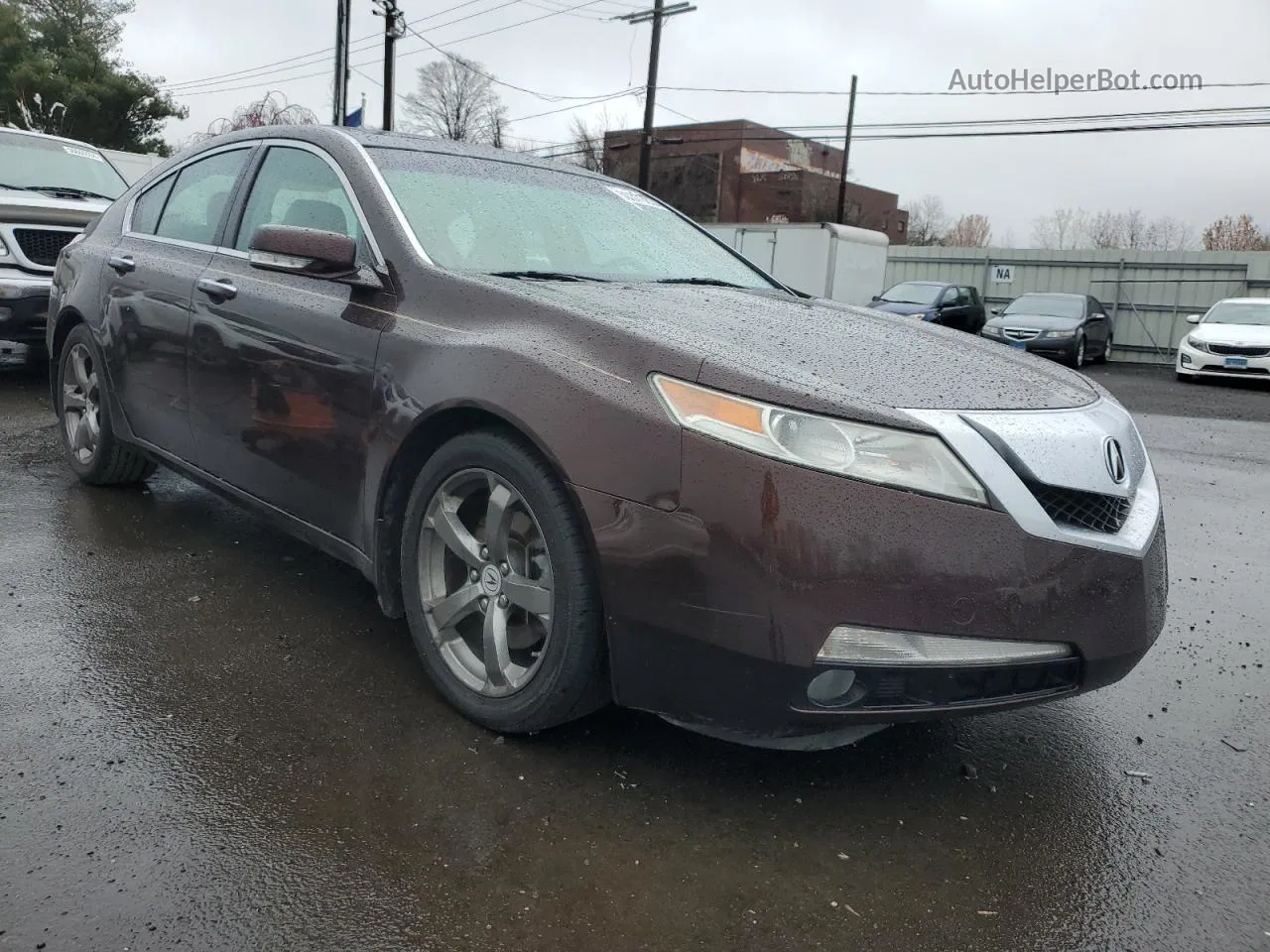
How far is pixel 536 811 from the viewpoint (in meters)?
2.39

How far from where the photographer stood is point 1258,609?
412 cm

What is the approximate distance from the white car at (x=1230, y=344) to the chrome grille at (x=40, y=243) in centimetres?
1465

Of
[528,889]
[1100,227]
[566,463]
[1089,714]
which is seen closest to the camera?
[528,889]

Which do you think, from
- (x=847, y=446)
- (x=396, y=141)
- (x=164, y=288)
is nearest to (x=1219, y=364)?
(x=396, y=141)

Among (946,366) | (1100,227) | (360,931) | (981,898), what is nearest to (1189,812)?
(981,898)

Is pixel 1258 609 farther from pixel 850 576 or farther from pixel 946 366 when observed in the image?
pixel 850 576

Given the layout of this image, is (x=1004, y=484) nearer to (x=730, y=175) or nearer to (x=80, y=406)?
(x=80, y=406)

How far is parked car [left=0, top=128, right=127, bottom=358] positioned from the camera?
289 inches

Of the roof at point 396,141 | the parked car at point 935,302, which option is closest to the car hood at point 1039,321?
the parked car at point 935,302

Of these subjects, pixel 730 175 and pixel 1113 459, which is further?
pixel 730 175

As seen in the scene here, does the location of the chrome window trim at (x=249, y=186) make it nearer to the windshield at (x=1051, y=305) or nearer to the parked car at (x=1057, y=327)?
the parked car at (x=1057, y=327)

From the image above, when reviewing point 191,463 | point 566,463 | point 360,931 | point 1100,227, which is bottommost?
point 360,931

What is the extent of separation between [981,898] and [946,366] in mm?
1256

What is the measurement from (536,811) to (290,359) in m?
1.63
